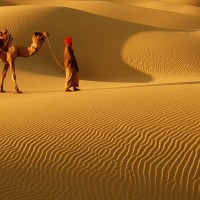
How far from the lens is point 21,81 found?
56.4ft

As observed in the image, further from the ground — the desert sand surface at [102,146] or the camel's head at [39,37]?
the camel's head at [39,37]

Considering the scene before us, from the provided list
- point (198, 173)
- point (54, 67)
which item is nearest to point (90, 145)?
point (198, 173)

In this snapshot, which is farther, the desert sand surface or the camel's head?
the camel's head

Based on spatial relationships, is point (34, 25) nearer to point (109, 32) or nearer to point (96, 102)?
point (109, 32)

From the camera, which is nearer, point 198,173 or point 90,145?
point 198,173

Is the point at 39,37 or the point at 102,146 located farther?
the point at 39,37

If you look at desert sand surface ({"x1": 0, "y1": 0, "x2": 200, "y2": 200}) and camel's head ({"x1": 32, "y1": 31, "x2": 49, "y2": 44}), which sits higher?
camel's head ({"x1": 32, "y1": 31, "x2": 49, "y2": 44})

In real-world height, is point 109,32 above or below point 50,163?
above

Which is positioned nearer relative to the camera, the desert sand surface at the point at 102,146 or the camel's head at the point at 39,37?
the desert sand surface at the point at 102,146

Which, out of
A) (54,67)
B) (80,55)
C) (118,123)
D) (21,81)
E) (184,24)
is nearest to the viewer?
(118,123)

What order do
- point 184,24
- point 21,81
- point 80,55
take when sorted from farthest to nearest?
point 184,24 < point 80,55 < point 21,81

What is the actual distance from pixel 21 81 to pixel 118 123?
10216 millimetres

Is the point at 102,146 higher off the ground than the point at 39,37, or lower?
lower

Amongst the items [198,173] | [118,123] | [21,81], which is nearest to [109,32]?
[21,81]
